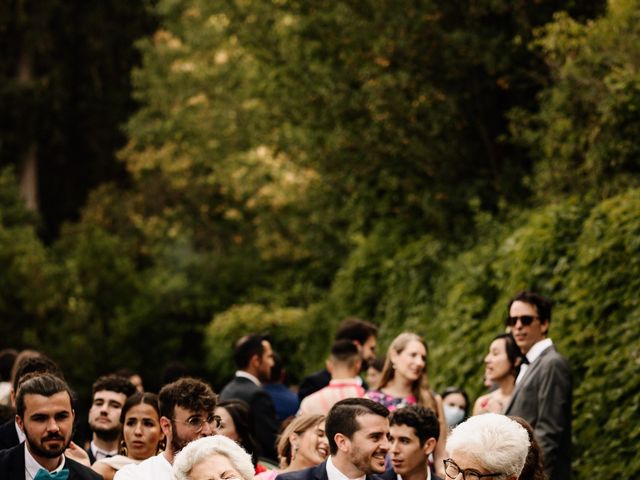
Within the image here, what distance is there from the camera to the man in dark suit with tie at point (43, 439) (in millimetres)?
7242

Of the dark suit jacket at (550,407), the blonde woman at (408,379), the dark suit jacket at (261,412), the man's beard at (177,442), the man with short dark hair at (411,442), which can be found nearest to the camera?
the man's beard at (177,442)

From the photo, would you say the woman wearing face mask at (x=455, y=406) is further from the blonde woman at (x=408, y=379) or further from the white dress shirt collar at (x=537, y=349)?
the white dress shirt collar at (x=537, y=349)

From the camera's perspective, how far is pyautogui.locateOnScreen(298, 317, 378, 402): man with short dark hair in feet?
38.8

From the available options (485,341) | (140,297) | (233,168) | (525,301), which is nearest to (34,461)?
(525,301)

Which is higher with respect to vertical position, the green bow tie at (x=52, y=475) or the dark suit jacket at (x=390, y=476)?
the green bow tie at (x=52, y=475)

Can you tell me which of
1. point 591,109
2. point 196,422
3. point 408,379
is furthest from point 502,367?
point 591,109

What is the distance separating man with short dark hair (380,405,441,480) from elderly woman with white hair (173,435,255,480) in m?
2.14

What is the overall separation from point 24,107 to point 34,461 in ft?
112

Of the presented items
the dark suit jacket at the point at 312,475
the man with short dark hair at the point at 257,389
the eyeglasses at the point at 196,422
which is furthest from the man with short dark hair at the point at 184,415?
the man with short dark hair at the point at 257,389

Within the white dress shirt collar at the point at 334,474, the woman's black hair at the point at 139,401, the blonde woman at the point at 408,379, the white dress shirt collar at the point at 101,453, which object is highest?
the woman's black hair at the point at 139,401

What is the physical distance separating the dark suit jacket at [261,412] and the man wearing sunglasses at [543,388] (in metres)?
2.58

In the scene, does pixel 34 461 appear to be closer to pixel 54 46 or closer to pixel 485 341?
pixel 485 341

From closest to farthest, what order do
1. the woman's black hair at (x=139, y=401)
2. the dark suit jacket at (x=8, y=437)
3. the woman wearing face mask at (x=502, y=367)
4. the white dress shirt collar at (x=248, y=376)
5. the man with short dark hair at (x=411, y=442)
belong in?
the dark suit jacket at (x=8, y=437), the man with short dark hair at (x=411, y=442), the woman's black hair at (x=139, y=401), the woman wearing face mask at (x=502, y=367), the white dress shirt collar at (x=248, y=376)

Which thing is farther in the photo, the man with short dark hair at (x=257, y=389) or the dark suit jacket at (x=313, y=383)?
the dark suit jacket at (x=313, y=383)
